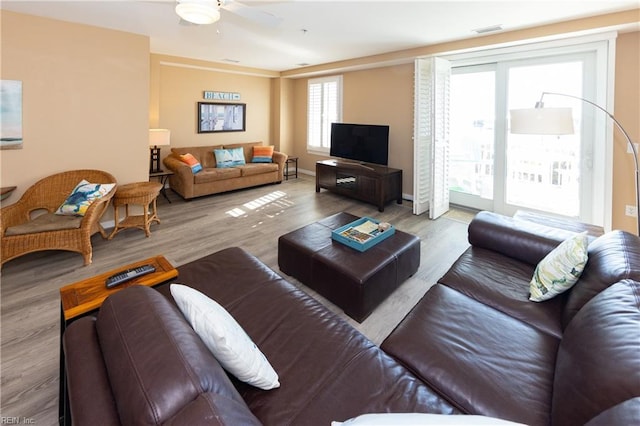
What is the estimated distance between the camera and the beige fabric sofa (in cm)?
537

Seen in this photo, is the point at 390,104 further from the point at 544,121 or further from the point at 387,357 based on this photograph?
the point at 387,357

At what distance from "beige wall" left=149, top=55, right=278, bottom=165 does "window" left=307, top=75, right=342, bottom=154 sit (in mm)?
1089

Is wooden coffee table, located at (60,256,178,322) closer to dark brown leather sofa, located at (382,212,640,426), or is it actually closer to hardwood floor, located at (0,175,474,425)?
hardwood floor, located at (0,175,474,425)

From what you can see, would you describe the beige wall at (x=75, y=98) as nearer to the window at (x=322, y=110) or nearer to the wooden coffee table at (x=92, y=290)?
the wooden coffee table at (x=92, y=290)

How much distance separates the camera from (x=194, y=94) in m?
6.20

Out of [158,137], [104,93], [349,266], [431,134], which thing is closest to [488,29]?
[431,134]

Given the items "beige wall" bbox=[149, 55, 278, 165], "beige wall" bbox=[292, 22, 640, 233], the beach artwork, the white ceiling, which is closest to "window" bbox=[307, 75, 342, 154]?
"beige wall" bbox=[292, 22, 640, 233]

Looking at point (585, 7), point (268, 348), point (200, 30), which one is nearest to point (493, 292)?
point (268, 348)

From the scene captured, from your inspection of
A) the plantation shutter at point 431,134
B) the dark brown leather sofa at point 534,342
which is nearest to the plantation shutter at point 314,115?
the plantation shutter at point 431,134

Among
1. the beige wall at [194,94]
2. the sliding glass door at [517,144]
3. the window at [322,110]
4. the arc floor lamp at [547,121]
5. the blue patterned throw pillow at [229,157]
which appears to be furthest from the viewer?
the window at [322,110]

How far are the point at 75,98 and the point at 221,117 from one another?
3.25 metres

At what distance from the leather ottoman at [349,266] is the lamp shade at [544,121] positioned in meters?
1.54

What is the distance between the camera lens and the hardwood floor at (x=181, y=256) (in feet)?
6.07

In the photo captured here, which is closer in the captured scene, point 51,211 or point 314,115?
point 51,211
